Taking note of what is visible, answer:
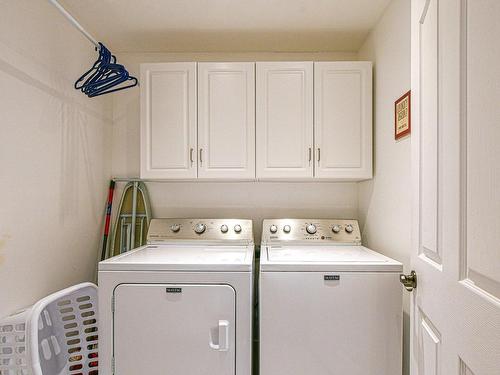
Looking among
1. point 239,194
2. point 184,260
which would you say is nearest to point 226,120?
point 239,194

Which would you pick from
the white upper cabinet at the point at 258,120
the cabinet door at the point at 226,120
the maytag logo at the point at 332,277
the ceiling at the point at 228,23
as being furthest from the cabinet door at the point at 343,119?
the maytag logo at the point at 332,277

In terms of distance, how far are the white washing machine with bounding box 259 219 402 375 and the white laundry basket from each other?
1046 mm

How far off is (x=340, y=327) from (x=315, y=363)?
22 cm

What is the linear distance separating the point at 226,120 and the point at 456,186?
1.60 meters

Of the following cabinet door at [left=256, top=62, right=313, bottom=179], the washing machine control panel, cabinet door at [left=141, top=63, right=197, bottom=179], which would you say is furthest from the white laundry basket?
cabinet door at [left=256, top=62, right=313, bottom=179]

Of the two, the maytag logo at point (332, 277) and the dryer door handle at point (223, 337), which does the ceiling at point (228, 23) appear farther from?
the dryer door handle at point (223, 337)

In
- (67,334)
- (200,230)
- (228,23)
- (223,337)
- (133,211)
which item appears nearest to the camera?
(223,337)

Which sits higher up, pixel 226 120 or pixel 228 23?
pixel 228 23

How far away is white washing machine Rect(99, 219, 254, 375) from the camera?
62.7 inches

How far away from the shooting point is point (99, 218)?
8.11 ft

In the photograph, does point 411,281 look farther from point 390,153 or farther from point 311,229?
point 311,229

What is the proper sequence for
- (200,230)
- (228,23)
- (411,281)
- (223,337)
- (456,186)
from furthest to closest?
(200,230) → (228,23) → (223,337) → (411,281) → (456,186)

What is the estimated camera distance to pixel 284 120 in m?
2.16

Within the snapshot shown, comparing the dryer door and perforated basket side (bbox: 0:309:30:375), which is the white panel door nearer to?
the dryer door
